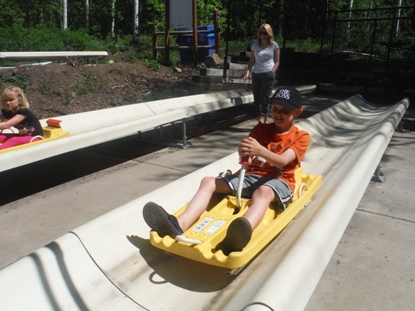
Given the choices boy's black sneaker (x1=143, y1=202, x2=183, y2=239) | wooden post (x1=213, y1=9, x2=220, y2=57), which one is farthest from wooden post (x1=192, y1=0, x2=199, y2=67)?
boy's black sneaker (x1=143, y1=202, x2=183, y2=239)

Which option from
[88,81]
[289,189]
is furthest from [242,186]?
[88,81]

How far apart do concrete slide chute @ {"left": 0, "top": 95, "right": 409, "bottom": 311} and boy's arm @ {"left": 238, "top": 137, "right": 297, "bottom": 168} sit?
46 cm

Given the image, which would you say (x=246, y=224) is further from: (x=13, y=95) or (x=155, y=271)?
(x=13, y=95)

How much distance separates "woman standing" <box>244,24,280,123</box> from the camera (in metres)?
7.13

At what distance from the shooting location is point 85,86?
1068cm

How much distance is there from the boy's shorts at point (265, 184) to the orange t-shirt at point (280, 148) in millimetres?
89

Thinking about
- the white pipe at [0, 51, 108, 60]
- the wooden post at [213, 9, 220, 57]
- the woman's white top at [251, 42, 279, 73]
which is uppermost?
the wooden post at [213, 9, 220, 57]

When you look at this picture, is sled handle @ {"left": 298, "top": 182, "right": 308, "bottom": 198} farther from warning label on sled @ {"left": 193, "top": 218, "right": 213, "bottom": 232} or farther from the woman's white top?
the woman's white top

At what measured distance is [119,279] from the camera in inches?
109

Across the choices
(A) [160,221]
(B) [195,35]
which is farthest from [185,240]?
(B) [195,35]

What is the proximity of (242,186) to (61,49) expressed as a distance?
15.2 meters

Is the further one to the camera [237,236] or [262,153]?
[262,153]

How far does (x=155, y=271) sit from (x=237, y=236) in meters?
0.69

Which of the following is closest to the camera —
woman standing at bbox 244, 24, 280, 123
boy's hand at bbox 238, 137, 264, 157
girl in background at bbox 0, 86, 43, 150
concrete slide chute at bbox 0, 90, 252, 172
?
boy's hand at bbox 238, 137, 264, 157
